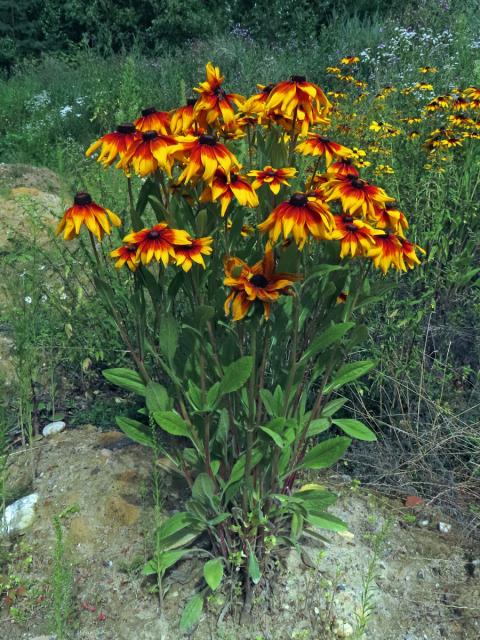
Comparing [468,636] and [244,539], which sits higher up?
[244,539]

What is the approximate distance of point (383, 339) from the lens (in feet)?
9.21

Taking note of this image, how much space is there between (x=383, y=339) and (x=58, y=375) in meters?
1.56

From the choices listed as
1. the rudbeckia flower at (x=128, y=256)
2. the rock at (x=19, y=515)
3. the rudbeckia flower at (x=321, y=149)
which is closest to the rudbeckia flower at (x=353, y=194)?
the rudbeckia flower at (x=321, y=149)

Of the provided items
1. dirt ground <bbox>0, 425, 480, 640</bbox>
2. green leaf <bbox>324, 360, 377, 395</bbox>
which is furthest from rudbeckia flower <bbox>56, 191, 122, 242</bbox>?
dirt ground <bbox>0, 425, 480, 640</bbox>

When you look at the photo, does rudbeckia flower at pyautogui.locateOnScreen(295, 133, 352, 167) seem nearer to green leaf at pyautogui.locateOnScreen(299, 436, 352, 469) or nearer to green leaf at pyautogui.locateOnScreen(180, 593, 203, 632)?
green leaf at pyautogui.locateOnScreen(299, 436, 352, 469)

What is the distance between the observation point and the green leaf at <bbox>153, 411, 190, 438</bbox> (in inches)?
69.9

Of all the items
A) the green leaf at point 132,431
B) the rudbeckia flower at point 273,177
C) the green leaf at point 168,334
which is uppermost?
the rudbeckia flower at point 273,177

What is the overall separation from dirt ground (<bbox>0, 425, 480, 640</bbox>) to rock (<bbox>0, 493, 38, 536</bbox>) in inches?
1.4

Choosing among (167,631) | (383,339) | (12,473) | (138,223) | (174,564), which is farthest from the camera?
(383,339)

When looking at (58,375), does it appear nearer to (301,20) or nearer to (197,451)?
(197,451)

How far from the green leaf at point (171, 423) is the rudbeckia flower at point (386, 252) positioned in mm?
709

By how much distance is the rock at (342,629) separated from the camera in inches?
76.0

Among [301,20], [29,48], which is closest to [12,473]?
[301,20]

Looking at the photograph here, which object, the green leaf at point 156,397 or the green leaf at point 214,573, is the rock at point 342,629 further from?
the green leaf at point 156,397
